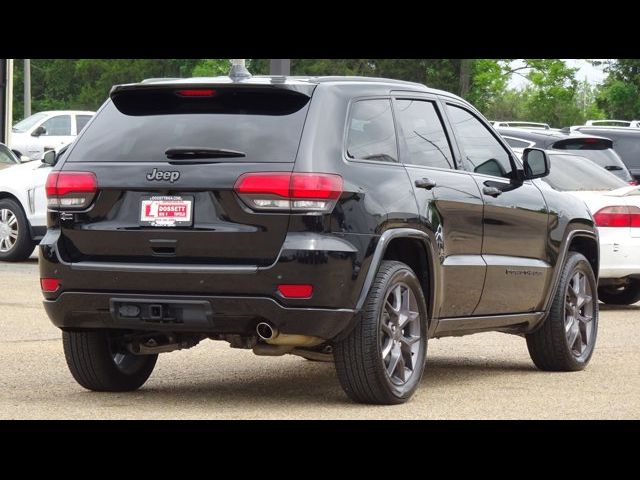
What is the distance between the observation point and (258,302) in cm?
757

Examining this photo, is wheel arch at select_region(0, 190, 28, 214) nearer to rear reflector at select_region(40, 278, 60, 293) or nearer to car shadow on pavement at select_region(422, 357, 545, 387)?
car shadow on pavement at select_region(422, 357, 545, 387)

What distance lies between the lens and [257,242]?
7.59 metres

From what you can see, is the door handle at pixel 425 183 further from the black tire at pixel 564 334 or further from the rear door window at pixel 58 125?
the rear door window at pixel 58 125

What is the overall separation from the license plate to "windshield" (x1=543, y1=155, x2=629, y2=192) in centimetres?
805

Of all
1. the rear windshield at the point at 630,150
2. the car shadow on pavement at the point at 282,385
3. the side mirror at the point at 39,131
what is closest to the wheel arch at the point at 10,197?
the rear windshield at the point at 630,150

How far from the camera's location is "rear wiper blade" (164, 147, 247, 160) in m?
7.76

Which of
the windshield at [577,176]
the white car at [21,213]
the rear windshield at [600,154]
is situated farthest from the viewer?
the rear windshield at [600,154]

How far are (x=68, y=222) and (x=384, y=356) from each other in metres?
1.83

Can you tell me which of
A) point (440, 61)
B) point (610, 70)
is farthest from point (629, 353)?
point (440, 61)

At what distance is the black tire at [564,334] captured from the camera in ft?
33.3

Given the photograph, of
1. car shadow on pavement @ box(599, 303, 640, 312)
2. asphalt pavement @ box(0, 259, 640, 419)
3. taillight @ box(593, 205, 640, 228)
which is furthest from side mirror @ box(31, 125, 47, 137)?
asphalt pavement @ box(0, 259, 640, 419)

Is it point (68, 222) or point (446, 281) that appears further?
point (446, 281)
